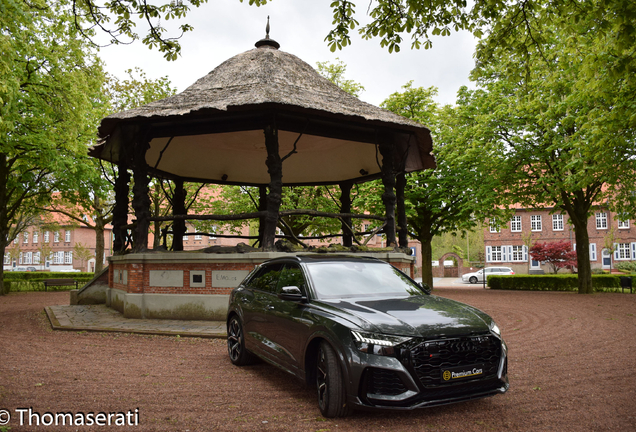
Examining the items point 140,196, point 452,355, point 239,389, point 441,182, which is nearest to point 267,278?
point 239,389

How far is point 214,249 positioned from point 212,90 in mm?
3891

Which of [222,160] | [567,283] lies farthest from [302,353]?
[567,283]

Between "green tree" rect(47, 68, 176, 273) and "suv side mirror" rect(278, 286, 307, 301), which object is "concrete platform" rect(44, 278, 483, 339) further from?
"green tree" rect(47, 68, 176, 273)

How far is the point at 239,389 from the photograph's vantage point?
5.57 m

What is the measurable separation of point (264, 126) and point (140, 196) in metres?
3.57

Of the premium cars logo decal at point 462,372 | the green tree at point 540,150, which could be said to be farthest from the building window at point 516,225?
the premium cars logo decal at point 462,372

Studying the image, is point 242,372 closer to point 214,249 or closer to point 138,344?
point 138,344

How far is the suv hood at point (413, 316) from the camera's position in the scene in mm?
4312

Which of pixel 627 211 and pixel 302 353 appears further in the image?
pixel 627 211

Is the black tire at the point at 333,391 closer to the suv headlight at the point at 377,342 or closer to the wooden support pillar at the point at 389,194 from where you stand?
the suv headlight at the point at 377,342

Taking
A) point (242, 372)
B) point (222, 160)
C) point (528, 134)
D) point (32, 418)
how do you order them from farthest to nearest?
1. point (528, 134)
2. point (222, 160)
3. point (242, 372)
4. point (32, 418)

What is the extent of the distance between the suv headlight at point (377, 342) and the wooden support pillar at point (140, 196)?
853 cm

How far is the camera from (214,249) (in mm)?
10969

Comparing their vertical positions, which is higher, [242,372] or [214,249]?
[214,249]
